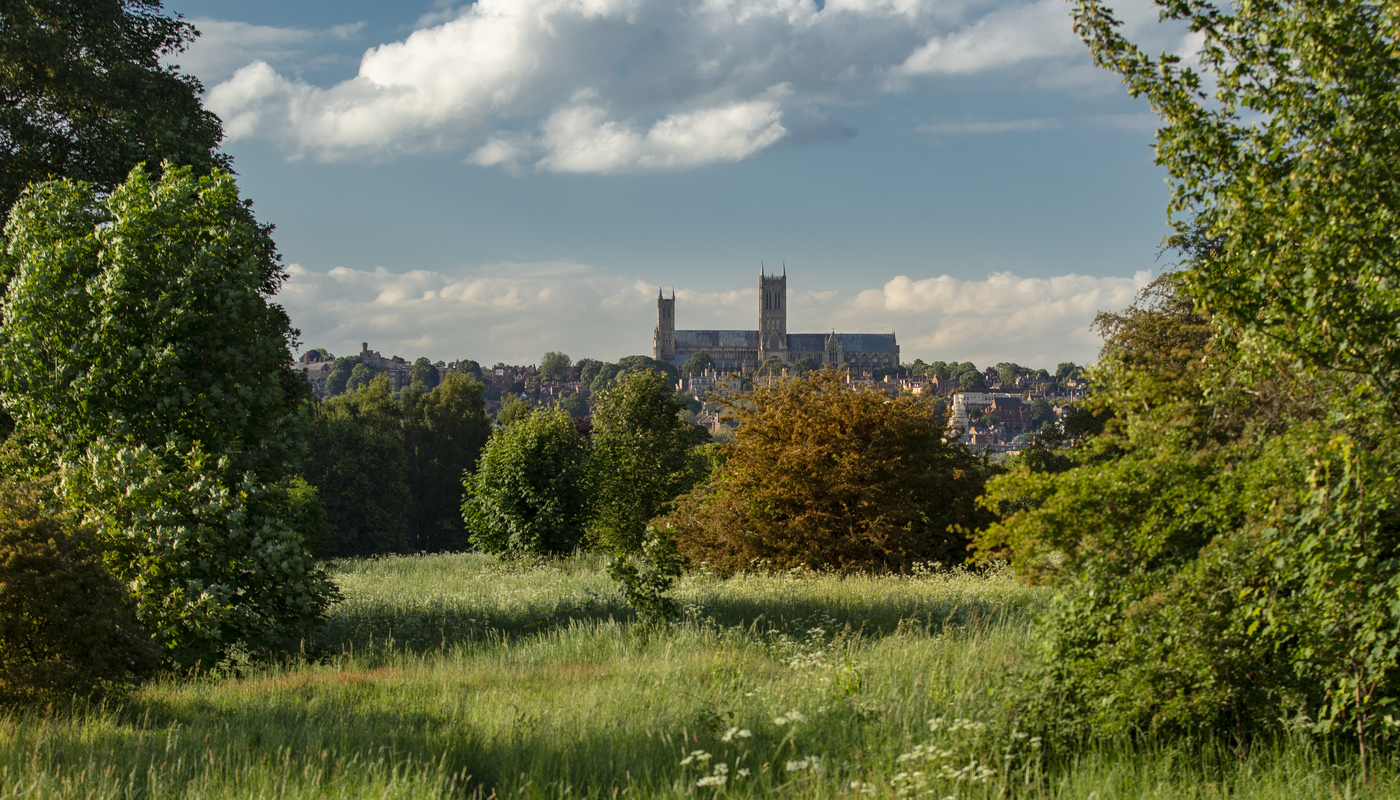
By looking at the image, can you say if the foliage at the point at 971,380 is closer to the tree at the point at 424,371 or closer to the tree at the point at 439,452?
the tree at the point at 424,371

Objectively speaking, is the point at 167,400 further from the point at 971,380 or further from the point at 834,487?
the point at 971,380

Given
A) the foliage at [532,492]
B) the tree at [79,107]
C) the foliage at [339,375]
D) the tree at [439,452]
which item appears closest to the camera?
the tree at [79,107]

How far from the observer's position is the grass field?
15.2ft

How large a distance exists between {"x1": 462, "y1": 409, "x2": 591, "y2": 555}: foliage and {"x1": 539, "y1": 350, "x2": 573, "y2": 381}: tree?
15720 centimetres

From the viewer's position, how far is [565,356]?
18738 centimetres

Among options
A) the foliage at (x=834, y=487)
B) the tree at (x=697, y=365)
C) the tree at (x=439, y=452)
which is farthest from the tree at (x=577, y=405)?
the foliage at (x=834, y=487)

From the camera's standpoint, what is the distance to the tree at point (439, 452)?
1980 inches

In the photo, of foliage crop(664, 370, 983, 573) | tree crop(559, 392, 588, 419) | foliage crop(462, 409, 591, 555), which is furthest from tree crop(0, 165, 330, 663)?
tree crop(559, 392, 588, 419)

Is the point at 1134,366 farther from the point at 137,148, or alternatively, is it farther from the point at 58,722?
the point at 137,148

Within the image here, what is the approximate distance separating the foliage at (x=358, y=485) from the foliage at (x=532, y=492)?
72.2 feet

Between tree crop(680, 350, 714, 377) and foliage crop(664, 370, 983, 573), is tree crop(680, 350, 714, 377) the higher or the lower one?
the higher one

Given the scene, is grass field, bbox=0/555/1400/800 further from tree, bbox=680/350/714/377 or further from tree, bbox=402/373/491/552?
tree, bbox=680/350/714/377

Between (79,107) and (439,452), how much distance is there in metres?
38.7

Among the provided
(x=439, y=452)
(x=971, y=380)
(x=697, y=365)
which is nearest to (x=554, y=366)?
(x=697, y=365)
